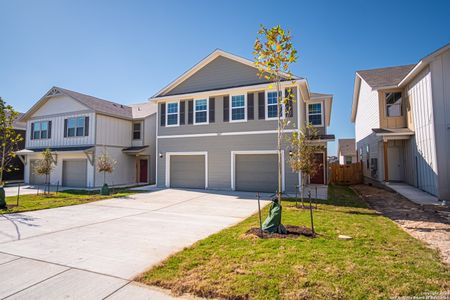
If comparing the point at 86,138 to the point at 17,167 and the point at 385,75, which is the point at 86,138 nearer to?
the point at 17,167

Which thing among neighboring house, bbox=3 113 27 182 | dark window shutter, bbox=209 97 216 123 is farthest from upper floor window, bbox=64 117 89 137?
dark window shutter, bbox=209 97 216 123

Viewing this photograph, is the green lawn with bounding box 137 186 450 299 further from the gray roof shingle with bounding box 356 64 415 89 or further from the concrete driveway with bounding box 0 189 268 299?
the gray roof shingle with bounding box 356 64 415 89

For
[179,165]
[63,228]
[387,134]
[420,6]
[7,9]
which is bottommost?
[63,228]

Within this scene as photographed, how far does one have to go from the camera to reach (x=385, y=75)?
1741cm

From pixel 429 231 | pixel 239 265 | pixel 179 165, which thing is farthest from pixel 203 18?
pixel 429 231

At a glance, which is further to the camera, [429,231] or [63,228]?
[63,228]

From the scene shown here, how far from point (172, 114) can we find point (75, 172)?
9.61 metres

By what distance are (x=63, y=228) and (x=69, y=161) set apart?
14772 mm

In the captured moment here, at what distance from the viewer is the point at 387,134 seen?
45.6 feet

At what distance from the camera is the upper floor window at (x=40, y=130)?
778 inches

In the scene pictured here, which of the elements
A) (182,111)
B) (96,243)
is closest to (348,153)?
(182,111)

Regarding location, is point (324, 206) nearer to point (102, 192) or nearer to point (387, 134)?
point (387, 134)

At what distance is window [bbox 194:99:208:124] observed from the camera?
15117mm

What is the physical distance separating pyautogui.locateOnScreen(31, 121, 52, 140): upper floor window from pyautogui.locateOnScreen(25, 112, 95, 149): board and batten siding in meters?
0.26
